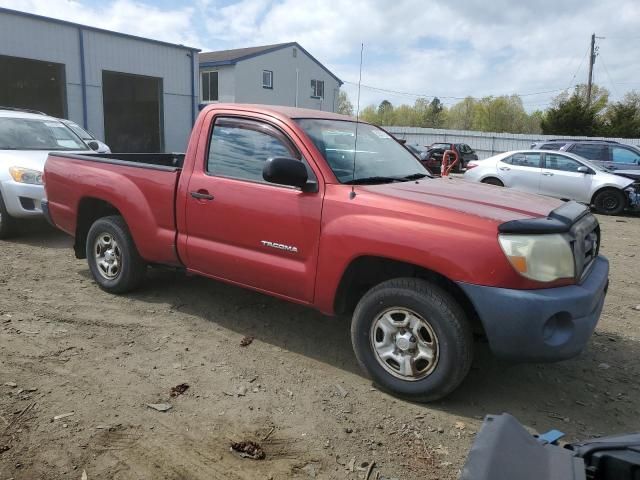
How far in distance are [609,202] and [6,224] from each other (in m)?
12.2

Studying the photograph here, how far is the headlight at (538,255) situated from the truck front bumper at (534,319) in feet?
0.32

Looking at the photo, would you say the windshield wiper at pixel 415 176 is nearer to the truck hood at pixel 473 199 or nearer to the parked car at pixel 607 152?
the truck hood at pixel 473 199

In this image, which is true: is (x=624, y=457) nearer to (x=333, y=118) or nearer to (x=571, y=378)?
(x=571, y=378)

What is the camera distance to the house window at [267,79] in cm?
3616

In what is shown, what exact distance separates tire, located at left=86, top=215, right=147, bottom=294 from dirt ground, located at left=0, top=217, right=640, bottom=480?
22 cm

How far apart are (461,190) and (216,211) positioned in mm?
1848

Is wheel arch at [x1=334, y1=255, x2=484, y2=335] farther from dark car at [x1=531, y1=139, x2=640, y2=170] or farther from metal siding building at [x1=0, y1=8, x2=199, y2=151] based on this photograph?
metal siding building at [x1=0, y1=8, x2=199, y2=151]

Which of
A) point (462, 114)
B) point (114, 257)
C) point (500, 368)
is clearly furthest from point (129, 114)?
point (462, 114)

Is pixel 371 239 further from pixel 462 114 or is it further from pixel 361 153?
pixel 462 114

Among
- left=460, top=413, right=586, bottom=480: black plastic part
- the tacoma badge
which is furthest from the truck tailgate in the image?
left=460, top=413, right=586, bottom=480: black plastic part

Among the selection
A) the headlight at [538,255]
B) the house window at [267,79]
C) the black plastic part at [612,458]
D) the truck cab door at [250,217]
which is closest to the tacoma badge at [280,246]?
the truck cab door at [250,217]

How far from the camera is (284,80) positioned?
3791 cm

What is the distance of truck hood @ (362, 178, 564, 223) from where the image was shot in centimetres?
331

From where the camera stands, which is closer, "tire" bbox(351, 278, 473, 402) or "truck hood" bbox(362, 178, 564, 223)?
"tire" bbox(351, 278, 473, 402)
